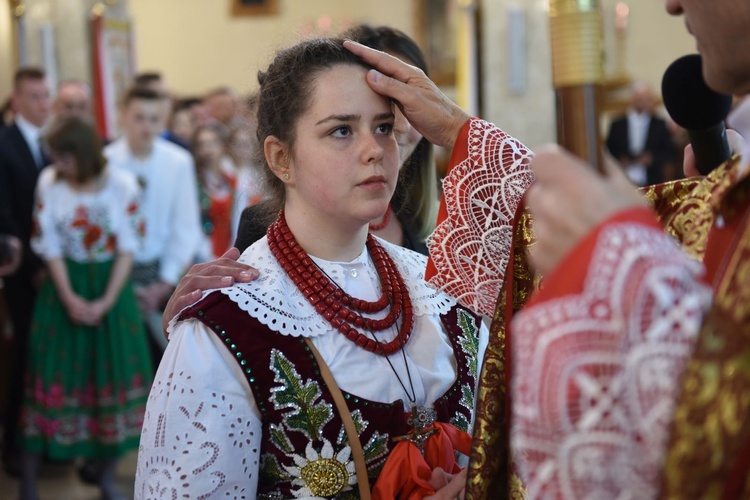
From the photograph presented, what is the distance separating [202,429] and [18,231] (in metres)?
3.64

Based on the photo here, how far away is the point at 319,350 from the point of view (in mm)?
1717

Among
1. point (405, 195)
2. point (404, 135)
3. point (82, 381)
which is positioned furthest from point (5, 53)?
point (404, 135)

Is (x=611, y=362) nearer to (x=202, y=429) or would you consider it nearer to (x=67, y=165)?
(x=202, y=429)

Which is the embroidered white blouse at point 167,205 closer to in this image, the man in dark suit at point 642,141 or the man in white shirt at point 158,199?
the man in white shirt at point 158,199

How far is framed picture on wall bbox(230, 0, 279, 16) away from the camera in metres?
15.8

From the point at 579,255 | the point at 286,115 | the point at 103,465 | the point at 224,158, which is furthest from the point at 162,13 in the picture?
the point at 579,255

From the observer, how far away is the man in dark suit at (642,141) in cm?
942

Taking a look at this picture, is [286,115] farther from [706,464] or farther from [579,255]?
[706,464]

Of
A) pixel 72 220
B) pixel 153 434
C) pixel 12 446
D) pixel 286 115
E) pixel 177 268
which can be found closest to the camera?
pixel 153 434

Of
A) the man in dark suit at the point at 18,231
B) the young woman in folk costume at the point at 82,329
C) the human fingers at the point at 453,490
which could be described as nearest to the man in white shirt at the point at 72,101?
the man in dark suit at the point at 18,231

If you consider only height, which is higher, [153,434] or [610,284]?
[610,284]

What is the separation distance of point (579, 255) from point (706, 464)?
246 millimetres

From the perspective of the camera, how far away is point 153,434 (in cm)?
164

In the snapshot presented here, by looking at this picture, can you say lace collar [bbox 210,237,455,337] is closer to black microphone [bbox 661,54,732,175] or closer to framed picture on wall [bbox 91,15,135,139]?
black microphone [bbox 661,54,732,175]
